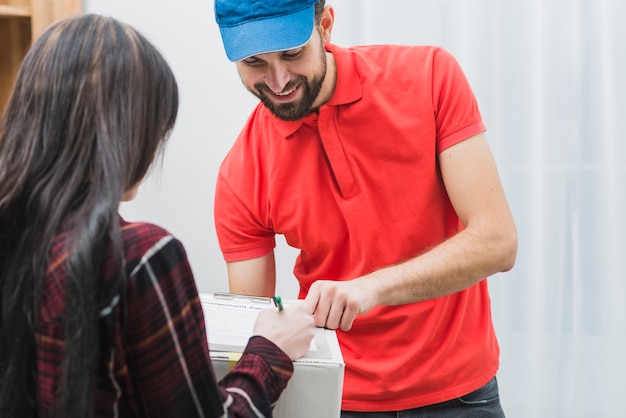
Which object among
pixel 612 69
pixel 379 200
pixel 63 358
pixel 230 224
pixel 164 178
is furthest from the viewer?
pixel 164 178

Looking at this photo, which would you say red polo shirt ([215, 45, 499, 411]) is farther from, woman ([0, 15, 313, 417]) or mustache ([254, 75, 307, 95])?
woman ([0, 15, 313, 417])

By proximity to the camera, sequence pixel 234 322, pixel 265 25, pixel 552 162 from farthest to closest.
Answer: pixel 552 162
pixel 265 25
pixel 234 322

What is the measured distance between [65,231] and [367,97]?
31.1 inches

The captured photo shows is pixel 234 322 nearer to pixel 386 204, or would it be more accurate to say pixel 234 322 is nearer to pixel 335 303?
pixel 335 303

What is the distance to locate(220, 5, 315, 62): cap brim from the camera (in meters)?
1.28

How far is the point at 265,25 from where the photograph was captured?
1.28 metres

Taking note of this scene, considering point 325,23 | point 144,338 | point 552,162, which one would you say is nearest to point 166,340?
point 144,338

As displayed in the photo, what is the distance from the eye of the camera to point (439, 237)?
1.38 m

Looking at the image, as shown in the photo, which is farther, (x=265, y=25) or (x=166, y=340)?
(x=265, y=25)

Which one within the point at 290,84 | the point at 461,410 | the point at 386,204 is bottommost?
the point at 461,410

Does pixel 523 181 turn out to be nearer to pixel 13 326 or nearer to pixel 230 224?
pixel 230 224

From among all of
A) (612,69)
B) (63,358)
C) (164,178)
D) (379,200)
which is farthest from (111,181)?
(612,69)

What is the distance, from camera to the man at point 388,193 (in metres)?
1.31

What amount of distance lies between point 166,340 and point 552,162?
1.59 meters
